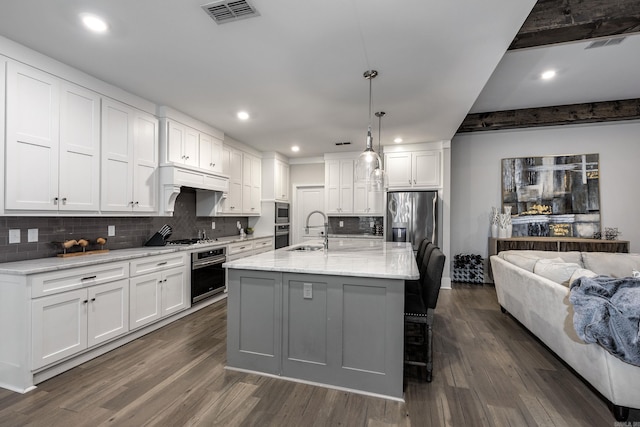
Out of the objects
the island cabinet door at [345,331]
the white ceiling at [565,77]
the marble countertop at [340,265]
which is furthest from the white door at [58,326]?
the white ceiling at [565,77]

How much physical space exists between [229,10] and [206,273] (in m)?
3.18

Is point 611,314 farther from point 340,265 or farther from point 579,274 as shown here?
point 340,265

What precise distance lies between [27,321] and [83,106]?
1.92m

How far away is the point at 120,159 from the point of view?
10.2 feet

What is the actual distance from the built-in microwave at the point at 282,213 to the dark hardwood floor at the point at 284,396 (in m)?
3.57

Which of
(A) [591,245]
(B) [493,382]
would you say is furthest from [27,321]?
(A) [591,245]

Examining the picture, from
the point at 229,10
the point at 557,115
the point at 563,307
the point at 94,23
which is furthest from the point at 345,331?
the point at 557,115

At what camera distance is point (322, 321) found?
7.27 ft

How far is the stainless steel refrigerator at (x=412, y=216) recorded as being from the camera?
5.02 metres

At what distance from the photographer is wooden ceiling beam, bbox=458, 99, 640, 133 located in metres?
4.52

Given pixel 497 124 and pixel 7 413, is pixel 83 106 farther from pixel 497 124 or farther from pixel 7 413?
pixel 497 124

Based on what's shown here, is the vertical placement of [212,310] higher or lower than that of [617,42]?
lower

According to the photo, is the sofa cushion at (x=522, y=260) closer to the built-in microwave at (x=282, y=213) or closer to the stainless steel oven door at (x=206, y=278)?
the stainless steel oven door at (x=206, y=278)

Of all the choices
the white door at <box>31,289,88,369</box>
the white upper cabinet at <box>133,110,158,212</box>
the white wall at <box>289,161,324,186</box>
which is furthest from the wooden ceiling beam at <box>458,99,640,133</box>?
the white door at <box>31,289,88,369</box>
